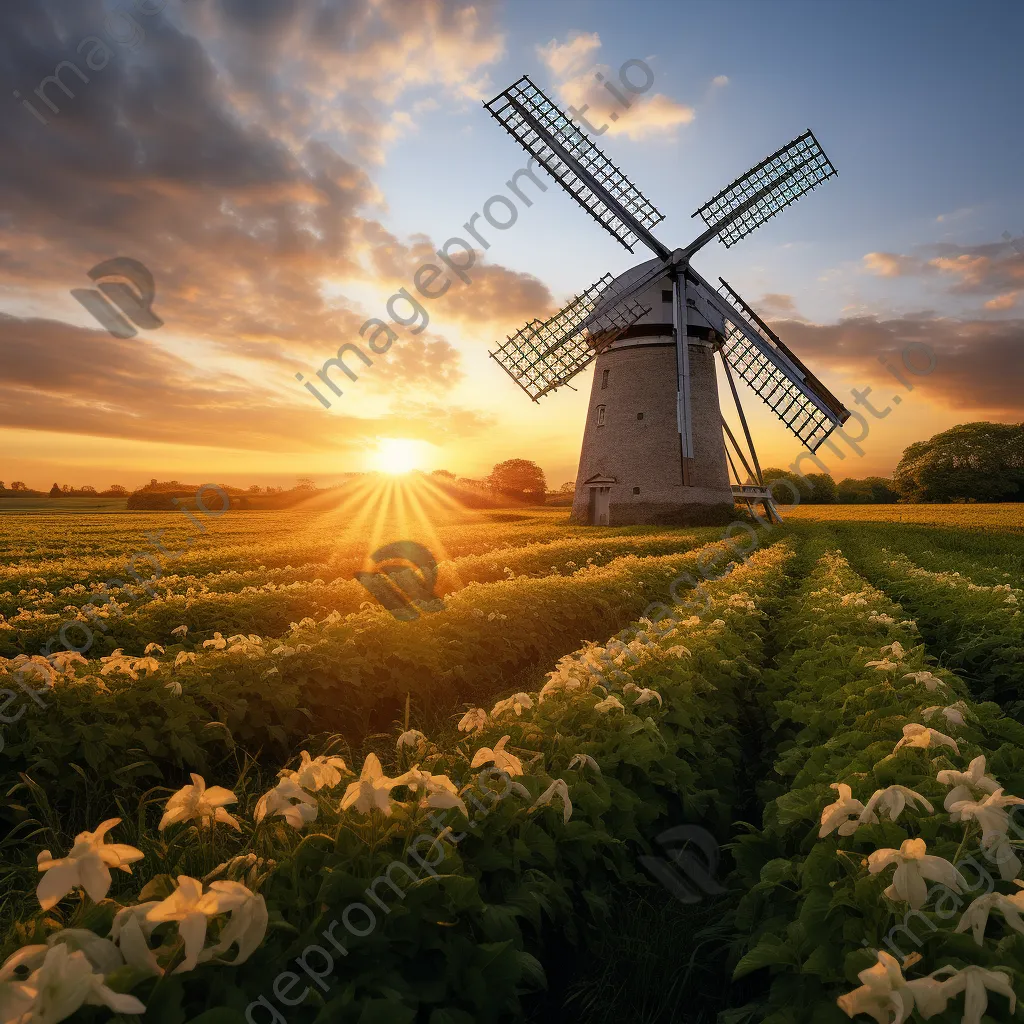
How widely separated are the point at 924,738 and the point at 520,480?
104847mm

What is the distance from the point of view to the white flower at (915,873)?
2205 mm

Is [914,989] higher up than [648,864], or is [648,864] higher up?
[914,989]

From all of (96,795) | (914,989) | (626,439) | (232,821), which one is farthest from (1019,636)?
(626,439)

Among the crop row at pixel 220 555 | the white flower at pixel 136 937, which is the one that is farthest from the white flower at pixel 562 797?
the crop row at pixel 220 555

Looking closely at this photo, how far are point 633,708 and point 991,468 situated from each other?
99.0 meters

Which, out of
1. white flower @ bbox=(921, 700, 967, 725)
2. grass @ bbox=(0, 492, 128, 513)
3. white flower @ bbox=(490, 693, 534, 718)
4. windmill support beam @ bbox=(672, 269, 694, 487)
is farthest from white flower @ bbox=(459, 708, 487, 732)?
grass @ bbox=(0, 492, 128, 513)

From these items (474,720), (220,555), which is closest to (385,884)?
(474,720)

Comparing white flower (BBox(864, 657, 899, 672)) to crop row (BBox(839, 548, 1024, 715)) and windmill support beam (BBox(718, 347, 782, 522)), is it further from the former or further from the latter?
windmill support beam (BBox(718, 347, 782, 522))

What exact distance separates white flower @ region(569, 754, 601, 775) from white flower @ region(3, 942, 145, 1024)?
98.9 inches

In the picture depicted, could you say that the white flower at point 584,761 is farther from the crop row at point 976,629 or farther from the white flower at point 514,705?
the crop row at point 976,629

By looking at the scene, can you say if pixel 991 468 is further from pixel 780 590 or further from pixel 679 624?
pixel 679 624

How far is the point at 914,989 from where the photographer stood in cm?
192

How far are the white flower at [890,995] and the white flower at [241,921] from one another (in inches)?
71.8

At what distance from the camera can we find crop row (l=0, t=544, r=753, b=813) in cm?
558
